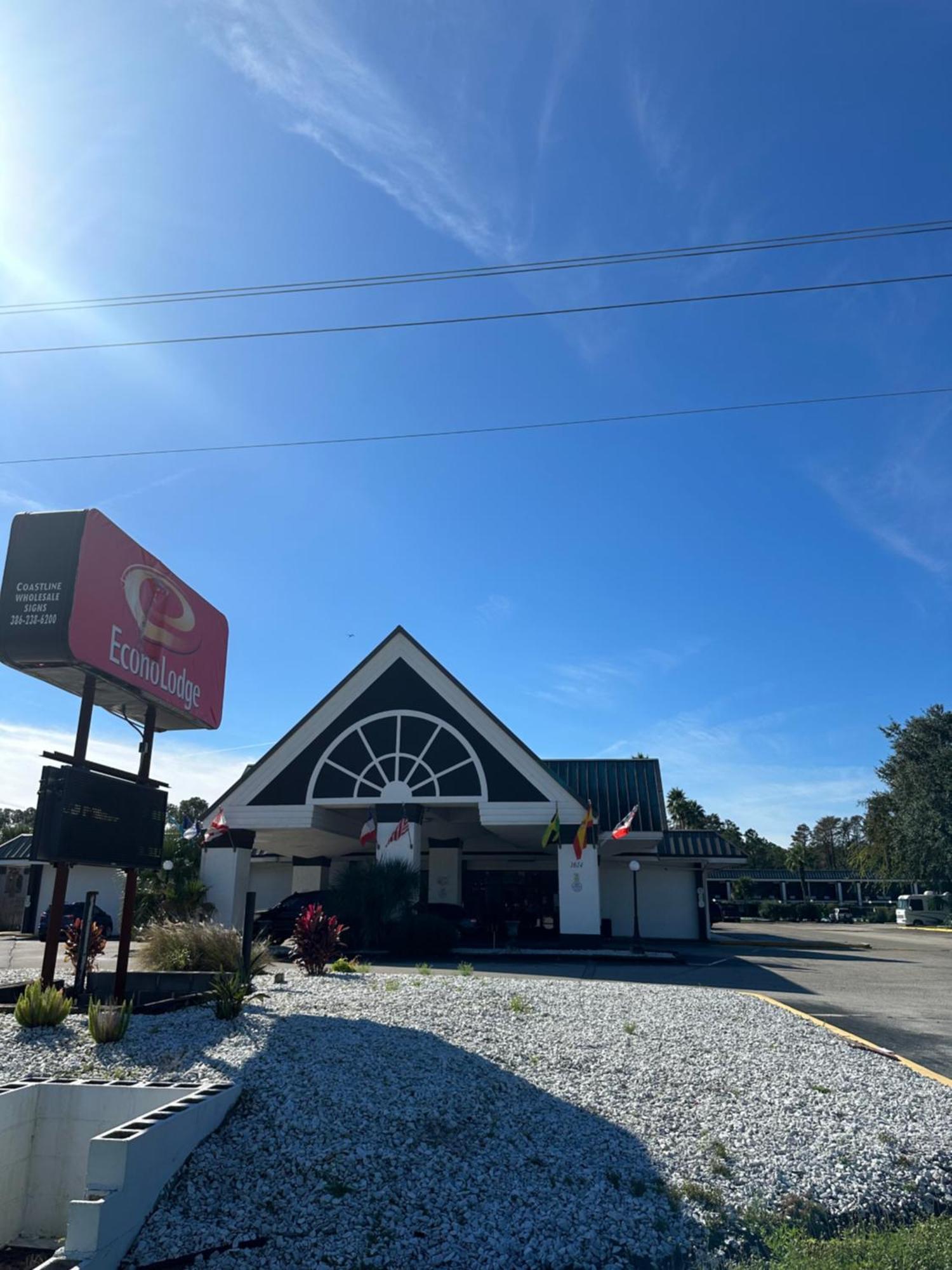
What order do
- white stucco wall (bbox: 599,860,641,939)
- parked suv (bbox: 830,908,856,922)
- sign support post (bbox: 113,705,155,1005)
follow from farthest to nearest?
1. parked suv (bbox: 830,908,856,922)
2. white stucco wall (bbox: 599,860,641,939)
3. sign support post (bbox: 113,705,155,1005)

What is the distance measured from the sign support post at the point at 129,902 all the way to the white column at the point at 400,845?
43.0ft

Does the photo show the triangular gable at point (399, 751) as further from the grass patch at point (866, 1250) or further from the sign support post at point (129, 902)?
the grass patch at point (866, 1250)

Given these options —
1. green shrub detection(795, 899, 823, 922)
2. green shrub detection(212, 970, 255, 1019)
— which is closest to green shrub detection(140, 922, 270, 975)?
green shrub detection(212, 970, 255, 1019)

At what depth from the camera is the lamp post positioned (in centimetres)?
2511

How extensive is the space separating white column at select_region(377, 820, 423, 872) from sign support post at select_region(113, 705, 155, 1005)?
13.1m

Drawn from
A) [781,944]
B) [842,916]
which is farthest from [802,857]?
[781,944]

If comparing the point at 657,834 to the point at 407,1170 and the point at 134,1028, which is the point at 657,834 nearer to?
the point at 134,1028

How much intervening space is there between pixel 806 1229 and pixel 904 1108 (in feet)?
8.23

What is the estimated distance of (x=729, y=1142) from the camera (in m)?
6.17

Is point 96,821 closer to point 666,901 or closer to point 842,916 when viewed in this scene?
point 666,901

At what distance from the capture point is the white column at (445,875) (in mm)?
31453

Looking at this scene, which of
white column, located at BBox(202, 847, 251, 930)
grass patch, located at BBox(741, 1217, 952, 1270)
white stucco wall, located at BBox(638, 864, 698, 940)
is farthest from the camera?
white stucco wall, located at BBox(638, 864, 698, 940)

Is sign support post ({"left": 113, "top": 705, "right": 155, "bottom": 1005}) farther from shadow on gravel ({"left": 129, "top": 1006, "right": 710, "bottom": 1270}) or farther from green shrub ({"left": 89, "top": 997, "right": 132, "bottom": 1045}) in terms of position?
shadow on gravel ({"left": 129, "top": 1006, "right": 710, "bottom": 1270})

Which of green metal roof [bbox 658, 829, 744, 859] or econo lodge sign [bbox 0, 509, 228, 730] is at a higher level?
econo lodge sign [bbox 0, 509, 228, 730]
